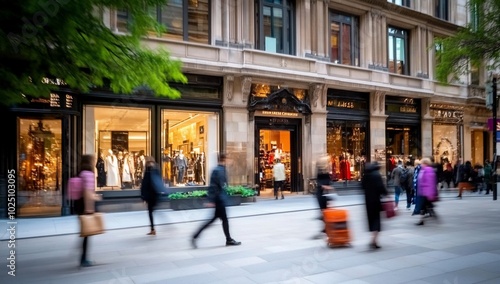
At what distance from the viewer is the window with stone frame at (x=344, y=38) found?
20938 mm

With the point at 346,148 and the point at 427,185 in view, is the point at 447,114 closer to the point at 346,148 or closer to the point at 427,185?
the point at 346,148

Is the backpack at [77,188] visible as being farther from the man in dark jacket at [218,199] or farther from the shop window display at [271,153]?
the shop window display at [271,153]

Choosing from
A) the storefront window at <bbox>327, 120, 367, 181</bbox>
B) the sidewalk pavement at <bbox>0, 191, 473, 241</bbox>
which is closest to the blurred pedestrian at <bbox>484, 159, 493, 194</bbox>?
the storefront window at <bbox>327, 120, 367, 181</bbox>

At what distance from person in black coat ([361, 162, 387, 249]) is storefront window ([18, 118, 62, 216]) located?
10.7 metres

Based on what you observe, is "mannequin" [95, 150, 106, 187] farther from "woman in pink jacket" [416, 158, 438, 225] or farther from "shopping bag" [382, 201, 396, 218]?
"woman in pink jacket" [416, 158, 438, 225]

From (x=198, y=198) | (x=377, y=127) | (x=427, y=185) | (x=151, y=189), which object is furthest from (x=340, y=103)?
(x=151, y=189)

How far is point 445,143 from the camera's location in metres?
25.4

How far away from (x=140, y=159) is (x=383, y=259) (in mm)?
11071

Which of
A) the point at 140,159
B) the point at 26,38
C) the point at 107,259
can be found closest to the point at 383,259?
the point at 107,259

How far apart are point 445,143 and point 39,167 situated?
76.1 feet

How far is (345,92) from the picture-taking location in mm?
20859

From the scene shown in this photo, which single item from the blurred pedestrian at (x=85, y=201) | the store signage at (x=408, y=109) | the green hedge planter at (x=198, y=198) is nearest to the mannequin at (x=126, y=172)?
the green hedge planter at (x=198, y=198)

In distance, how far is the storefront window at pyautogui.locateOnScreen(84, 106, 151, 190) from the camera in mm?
14727

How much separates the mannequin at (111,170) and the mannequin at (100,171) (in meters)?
0.16
